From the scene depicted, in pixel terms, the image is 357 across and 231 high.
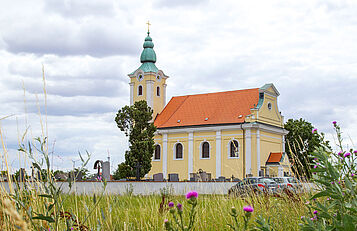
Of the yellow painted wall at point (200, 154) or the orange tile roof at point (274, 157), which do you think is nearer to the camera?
the orange tile roof at point (274, 157)

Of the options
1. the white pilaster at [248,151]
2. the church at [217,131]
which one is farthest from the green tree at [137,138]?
the white pilaster at [248,151]

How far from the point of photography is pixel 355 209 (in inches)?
95.7

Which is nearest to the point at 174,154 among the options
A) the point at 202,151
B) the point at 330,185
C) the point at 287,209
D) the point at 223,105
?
the point at 202,151

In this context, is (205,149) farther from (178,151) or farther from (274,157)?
(274,157)

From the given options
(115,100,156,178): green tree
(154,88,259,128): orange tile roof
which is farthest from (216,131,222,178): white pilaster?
(115,100,156,178): green tree

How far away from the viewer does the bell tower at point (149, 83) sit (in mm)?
43625

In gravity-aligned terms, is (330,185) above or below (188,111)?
below

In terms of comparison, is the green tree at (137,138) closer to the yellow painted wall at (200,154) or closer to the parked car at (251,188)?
the yellow painted wall at (200,154)

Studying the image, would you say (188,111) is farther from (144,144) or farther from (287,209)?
(287,209)

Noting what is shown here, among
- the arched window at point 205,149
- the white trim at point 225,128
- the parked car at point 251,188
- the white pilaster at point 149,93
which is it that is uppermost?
the white pilaster at point 149,93

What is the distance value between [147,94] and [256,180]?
27137 mm

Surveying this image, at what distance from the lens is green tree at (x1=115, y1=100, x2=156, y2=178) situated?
31.6 m

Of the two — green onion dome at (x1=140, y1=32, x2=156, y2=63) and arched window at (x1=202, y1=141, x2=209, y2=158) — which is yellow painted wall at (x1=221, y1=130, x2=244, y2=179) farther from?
green onion dome at (x1=140, y1=32, x2=156, y2=63)

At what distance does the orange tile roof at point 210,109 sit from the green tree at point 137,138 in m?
7.61
